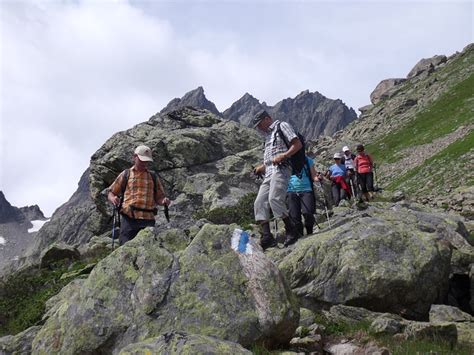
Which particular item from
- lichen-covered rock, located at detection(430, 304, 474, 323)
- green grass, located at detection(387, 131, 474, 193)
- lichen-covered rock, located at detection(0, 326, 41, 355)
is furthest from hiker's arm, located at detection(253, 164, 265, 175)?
green grass, located at detection(387, 131, 474, 193)

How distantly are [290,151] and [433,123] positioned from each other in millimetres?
71159

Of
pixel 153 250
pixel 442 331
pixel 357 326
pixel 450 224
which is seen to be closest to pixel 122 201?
pixel 153 250

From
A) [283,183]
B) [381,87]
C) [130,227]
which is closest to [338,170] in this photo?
[283,183]

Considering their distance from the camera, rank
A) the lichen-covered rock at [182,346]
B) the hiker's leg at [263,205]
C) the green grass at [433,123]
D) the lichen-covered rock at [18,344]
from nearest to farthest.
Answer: the lichen-covered rock at [182,346] → the lichen-covered rock at [18,344] → the hiker's leg at [263,205] → the green grass at [433,123]

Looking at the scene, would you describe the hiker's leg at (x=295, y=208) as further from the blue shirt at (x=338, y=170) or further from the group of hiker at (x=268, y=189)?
the blue shirt at (x=338, y=170)

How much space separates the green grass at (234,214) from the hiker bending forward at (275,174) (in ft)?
26.6

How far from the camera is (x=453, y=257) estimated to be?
35.2 ft

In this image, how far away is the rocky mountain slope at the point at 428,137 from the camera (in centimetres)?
3184

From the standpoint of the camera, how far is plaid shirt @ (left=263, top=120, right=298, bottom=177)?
11.0m

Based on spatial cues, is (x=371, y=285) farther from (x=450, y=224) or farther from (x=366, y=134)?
(x=366, y=134)

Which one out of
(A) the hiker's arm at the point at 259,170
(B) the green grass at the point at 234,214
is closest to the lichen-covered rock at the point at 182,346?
(A) the hiker's arm at the point at 259,170

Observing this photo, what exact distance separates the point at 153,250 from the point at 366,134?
9398 centimetres

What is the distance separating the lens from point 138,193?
10.8 m

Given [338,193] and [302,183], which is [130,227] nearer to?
[302,183]
